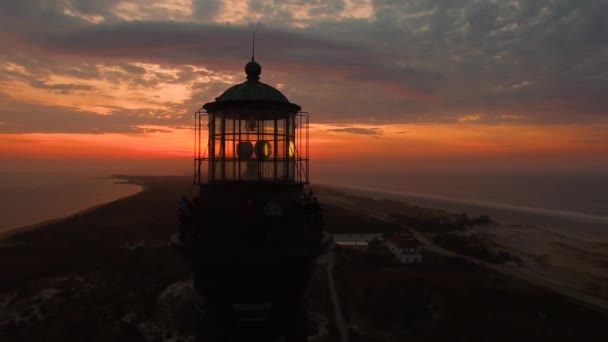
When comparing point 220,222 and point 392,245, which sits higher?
point 220,222

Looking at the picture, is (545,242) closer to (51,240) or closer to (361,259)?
(361,259)

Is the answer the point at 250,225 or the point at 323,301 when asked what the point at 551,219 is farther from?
the point at 250,225

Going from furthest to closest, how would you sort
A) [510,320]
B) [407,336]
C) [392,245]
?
[392,245] < [510,320] < [407,336]

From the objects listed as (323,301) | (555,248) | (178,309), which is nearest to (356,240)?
(323,301)

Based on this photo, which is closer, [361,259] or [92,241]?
[361,259]

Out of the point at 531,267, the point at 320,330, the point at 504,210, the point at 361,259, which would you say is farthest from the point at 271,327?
the point at 504,210

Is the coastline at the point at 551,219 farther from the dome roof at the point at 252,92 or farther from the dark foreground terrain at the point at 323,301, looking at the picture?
the dome roof at the point at 252,92
